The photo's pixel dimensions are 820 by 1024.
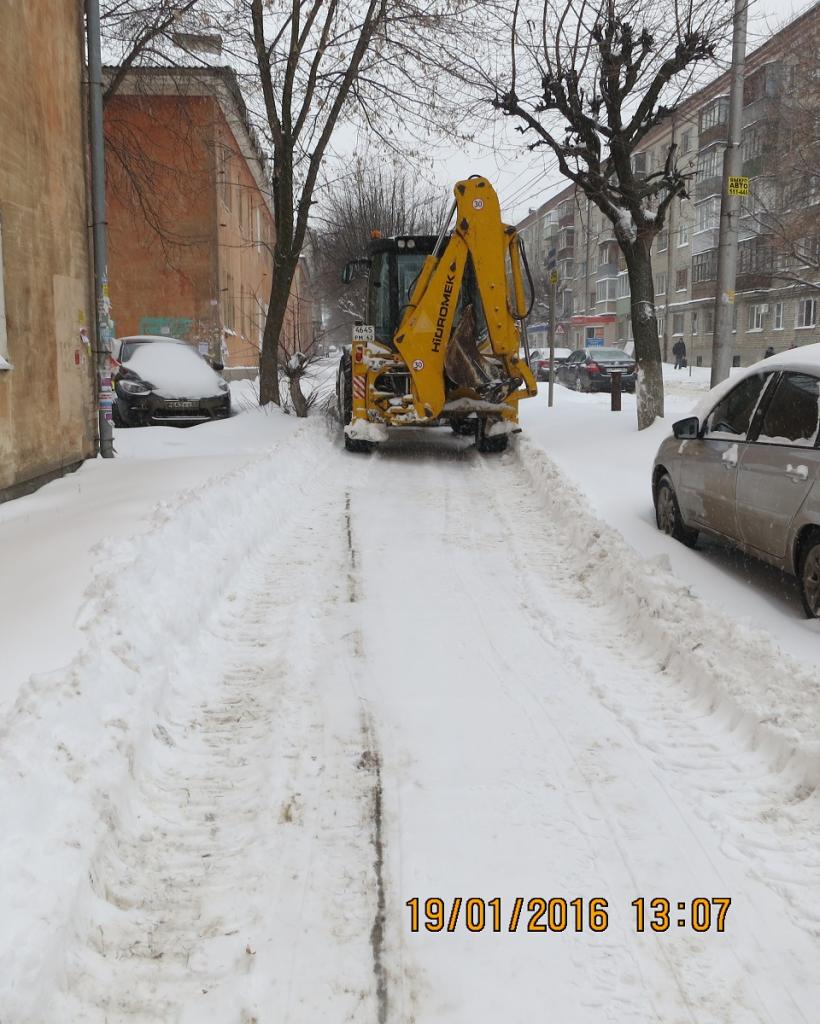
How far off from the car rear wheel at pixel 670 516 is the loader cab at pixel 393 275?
20.5 ft

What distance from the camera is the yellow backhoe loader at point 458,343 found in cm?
1124

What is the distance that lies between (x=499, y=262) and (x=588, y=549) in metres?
5.41

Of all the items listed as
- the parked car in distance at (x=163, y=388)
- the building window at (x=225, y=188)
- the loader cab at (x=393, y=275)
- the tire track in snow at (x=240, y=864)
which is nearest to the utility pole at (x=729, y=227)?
the loader cab at (x=393, y=275)

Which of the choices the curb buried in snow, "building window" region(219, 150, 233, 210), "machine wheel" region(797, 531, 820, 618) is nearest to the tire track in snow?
the curb buried in snow

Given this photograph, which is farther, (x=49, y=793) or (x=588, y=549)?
(x=588, y=549)

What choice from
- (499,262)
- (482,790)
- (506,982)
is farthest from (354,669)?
(499,262)

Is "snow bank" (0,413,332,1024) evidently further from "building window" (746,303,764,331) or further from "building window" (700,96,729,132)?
"building window" (746,303,764,331)

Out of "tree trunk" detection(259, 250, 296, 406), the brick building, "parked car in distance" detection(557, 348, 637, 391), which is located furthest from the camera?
"parked car in distance" detection(557, 348, 637, 391)

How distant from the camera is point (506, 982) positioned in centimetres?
252

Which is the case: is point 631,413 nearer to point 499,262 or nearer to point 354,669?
point 499,262

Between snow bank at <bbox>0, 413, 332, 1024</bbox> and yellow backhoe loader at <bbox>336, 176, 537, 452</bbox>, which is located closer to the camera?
snow bank at <bbox>0, 413, 332, 1024</bbox>

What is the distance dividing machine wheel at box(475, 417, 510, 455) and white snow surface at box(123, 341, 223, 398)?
5530 mm
